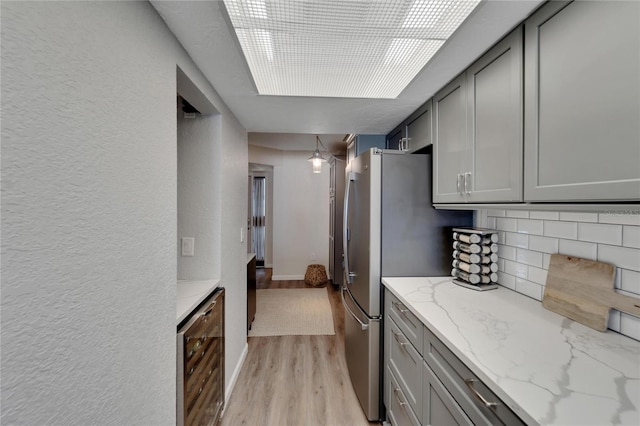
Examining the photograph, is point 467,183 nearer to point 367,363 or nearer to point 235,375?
point 367,363

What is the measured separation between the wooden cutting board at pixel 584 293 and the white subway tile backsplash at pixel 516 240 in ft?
0.63

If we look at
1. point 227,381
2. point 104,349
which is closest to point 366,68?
point 104,349

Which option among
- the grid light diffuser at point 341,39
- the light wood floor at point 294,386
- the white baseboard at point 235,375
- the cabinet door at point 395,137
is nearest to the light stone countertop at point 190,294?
the white baseboard at point 235,375

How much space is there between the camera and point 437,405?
108 cm

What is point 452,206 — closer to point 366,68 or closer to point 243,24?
point 366,68

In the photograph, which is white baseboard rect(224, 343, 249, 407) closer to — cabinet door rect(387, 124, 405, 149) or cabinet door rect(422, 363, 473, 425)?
cabinet door rect(422, 363, 473, 425)

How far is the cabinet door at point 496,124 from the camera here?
3.55ft

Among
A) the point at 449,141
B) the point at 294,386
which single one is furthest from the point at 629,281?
the point at 294,386

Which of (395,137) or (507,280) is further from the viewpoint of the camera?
(395,137)

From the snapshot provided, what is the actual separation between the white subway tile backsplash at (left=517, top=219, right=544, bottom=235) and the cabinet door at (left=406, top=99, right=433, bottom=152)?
742mm

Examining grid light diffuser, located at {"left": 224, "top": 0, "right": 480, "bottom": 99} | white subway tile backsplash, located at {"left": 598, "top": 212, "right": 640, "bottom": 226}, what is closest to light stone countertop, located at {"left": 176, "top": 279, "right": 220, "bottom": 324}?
grid light diffuser, located at {"left": 224, "top": 0, "right": 480, "bottom": 99}

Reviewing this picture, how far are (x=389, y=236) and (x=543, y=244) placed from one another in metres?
0.81

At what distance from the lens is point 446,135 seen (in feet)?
5.24

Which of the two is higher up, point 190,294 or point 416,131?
point 416,131
